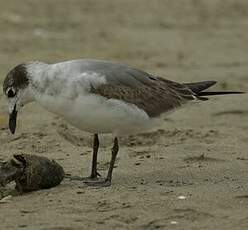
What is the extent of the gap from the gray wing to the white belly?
7 cm

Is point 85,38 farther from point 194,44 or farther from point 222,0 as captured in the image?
point 222,0

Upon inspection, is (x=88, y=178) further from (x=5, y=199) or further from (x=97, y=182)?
(x=5, y=199)

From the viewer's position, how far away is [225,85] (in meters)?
10.2

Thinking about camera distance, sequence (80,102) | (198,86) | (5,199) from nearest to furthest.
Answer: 1. (5,199)
2. (80,102)
3. (198,86)

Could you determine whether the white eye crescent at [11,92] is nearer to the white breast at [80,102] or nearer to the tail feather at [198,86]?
the white breast at [80,102]

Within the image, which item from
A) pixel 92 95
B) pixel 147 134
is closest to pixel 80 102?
pixel 92 95

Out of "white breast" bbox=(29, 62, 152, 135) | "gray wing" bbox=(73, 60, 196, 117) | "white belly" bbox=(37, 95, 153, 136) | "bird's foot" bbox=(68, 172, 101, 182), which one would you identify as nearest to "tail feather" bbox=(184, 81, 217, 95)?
"gray wing" bbox=(73, 60, 196, 117)

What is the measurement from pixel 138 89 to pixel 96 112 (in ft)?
1.72

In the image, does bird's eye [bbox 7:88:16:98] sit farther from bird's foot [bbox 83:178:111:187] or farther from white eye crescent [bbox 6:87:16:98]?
bird's foot [bbox 83:178:111:187]

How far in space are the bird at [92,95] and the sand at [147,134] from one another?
0.30 meters

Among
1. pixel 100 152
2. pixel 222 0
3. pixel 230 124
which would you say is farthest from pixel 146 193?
pixel 222 0

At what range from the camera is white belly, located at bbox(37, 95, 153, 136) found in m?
6.19

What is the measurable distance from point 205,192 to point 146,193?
16.0 inches

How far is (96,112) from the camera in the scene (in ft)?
20.5
